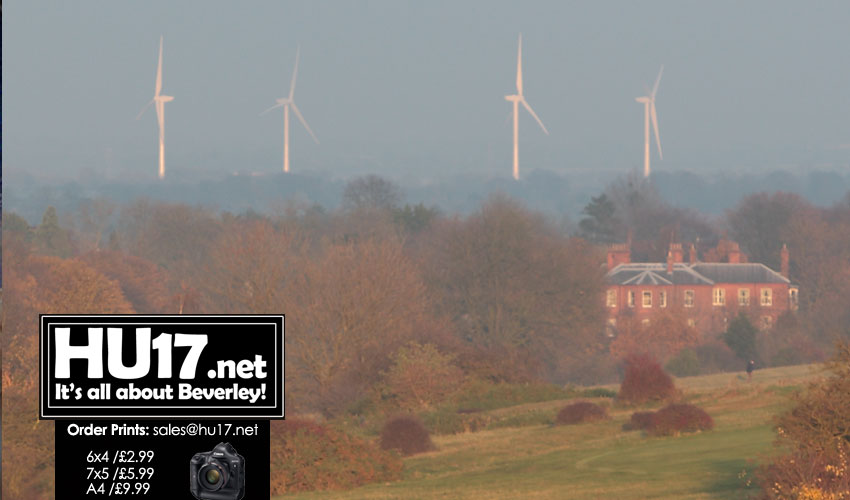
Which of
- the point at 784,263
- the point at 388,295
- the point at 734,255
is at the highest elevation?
the point at 734,255

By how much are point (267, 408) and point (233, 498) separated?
1.68ft

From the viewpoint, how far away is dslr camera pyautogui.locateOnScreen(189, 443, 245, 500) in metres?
5.91

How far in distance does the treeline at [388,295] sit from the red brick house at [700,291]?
376 cm

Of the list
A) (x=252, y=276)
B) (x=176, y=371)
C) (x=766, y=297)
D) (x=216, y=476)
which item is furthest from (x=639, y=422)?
(x=766, y=297)

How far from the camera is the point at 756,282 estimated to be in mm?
121625

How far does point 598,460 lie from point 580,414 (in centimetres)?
1232

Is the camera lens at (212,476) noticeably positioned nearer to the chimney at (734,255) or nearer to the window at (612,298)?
the window at (612,298)

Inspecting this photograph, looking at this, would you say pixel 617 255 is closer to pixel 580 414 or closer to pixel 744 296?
pixel 744 296

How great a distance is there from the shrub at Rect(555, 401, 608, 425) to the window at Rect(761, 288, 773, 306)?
75944 mm

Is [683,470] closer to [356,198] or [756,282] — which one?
[756,282]

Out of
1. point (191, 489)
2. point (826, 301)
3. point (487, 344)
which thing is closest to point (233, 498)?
point (191, 489)

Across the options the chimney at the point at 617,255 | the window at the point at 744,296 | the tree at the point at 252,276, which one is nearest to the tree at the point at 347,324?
the tree at the point at 252,276

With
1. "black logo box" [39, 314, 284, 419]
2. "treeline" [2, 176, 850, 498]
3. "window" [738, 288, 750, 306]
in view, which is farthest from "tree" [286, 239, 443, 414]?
"window" [738, 288, 750, 306]

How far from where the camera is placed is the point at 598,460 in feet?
117
